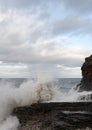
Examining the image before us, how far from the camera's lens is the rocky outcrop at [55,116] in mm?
18172

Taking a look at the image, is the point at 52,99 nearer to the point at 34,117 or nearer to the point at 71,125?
the point at 34,117

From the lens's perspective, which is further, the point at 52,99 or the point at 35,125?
the point at 52,99

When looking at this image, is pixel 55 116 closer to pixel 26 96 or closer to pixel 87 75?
pixel 26 96

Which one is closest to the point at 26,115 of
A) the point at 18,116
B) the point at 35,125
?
the point at 18,116

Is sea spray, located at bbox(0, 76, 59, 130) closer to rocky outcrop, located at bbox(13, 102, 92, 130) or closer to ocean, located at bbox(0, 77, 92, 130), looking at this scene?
ocean, located at bbox(0, 77, 92, 130)

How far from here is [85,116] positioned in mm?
19219

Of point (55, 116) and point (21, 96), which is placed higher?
point (21, 96)

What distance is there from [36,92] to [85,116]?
26.9 ft

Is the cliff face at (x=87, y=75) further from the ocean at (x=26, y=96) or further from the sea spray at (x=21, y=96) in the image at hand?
the sea spray at (x=21, y=96)

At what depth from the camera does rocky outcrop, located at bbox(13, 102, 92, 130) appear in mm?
18172

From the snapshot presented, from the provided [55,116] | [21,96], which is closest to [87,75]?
[21,96]

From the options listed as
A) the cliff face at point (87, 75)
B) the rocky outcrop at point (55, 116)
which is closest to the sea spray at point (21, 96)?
the rocky outcrop at point (55, 116)

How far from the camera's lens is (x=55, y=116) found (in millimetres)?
19609

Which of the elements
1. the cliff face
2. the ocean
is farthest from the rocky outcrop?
the cliff face
